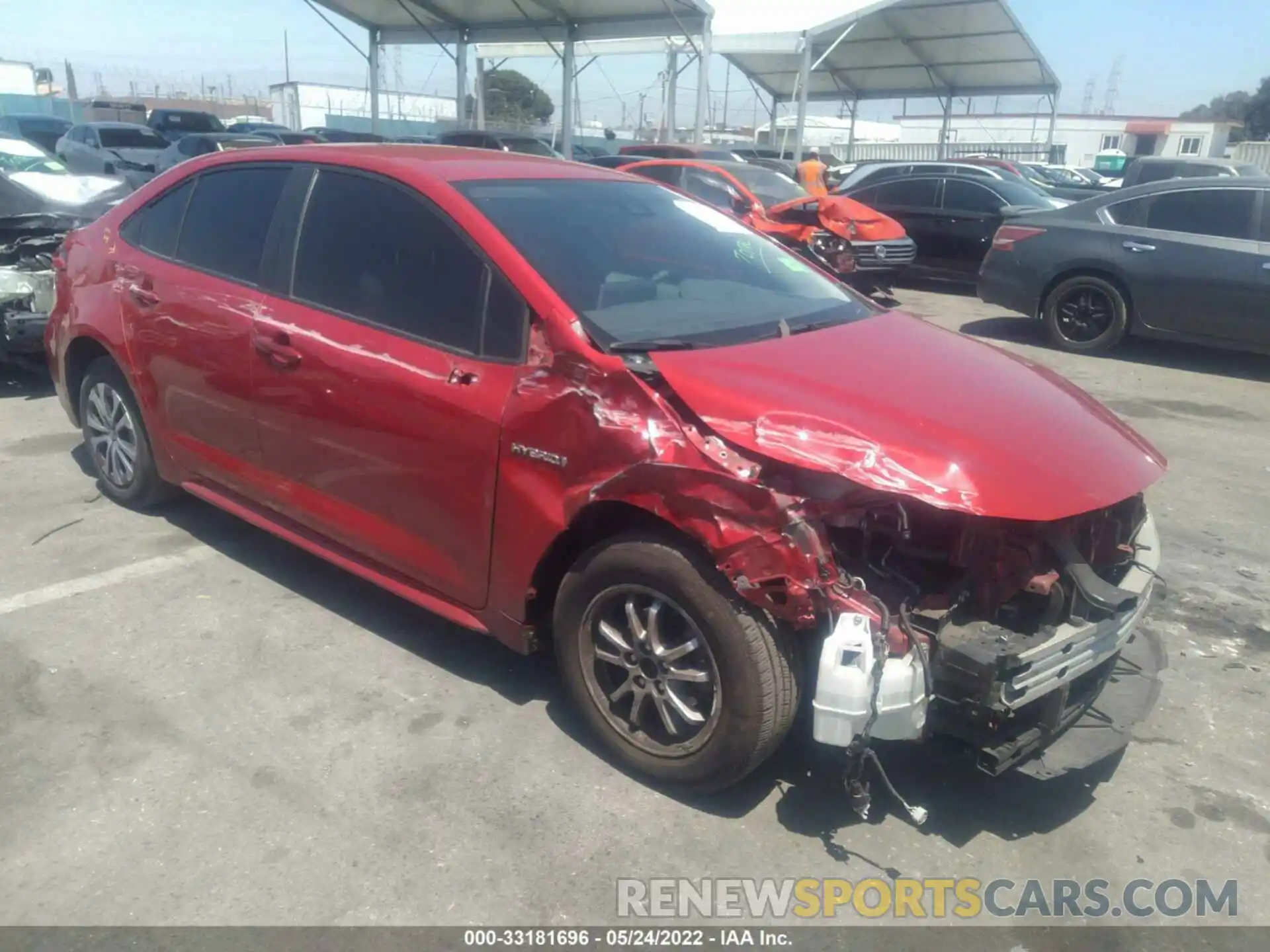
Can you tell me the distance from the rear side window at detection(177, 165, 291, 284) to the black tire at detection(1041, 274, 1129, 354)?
7849 millimetres

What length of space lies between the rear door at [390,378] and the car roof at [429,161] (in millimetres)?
80

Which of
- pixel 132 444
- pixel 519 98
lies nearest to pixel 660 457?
pixel 132 444

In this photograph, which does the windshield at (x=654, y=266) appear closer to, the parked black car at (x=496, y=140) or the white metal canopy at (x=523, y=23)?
the parked black car at (x=496, y=140)

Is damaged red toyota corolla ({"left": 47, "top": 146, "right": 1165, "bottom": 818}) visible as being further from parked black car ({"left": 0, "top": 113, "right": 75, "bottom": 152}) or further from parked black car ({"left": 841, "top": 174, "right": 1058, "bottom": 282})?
parked black car ({"left": 0, "top": 113, "right": 75, "bottom": 152})

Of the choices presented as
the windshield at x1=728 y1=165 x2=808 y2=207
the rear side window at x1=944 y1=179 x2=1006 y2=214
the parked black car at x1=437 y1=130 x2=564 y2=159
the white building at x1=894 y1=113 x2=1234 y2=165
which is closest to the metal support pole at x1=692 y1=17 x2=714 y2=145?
the parked black car at x1=437 y1=130 x2=564 y2=159

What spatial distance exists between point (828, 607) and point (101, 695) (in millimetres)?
2526

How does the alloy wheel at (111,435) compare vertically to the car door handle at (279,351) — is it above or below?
below

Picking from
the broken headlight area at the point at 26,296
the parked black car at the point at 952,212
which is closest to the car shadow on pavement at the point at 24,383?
the broken headlight area at the point at 26,296

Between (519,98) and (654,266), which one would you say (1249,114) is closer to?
(519,98)

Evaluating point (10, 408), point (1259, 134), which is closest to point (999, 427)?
point (10, 408)

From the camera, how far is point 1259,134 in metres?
71.8

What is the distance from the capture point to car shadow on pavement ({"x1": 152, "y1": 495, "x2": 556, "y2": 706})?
3787 millimetres

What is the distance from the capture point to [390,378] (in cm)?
345

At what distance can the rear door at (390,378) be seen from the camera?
328 centimetres
